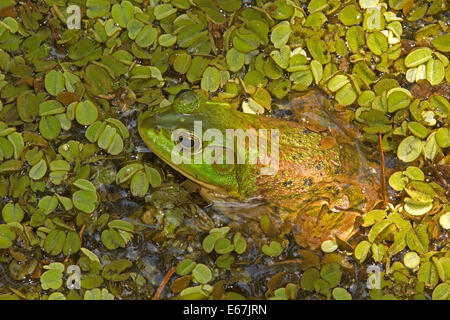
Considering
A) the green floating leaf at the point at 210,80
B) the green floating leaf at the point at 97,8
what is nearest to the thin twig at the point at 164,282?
the green floating leaf at the point at 210,80

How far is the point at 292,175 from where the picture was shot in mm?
3076

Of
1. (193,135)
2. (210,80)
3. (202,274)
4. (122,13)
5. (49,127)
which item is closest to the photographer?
(193,135)

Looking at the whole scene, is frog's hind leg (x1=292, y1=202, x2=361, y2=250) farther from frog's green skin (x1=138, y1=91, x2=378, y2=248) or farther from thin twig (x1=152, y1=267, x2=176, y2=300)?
thin twig (x1=152, y1=267, x2=176, y2=300)

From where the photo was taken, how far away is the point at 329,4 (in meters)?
3.56

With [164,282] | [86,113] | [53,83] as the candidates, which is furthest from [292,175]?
[53,83]

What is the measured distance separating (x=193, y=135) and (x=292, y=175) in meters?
0.63

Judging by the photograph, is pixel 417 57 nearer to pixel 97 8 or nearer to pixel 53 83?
pixel 97 8

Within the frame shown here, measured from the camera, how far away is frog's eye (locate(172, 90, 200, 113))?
293 cm

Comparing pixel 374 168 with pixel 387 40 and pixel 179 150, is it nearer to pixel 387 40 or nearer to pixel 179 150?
Answer: pixel 387 40

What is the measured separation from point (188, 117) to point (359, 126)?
3.75ft

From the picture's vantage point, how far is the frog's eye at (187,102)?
293 cm

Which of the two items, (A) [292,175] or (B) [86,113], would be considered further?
(B) [86,113]

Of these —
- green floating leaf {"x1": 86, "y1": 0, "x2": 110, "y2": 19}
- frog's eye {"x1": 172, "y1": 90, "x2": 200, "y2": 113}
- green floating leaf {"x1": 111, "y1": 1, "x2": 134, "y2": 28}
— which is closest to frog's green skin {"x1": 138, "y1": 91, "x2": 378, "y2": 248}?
frog's eye {"x1": 172, "y1": 90, "x2": 200, "y2": 113}

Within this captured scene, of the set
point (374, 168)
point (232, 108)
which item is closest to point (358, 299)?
point (374, 168)
